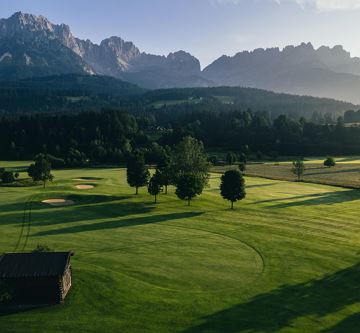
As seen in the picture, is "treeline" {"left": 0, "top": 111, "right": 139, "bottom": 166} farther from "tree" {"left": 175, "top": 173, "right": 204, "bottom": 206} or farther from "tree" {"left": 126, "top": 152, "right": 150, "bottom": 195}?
"tree" {"left": 175, "top": 173, "right": 204, "bottom": 206}

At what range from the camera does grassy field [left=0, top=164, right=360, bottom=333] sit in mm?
38188

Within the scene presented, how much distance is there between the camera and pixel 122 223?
6962cm

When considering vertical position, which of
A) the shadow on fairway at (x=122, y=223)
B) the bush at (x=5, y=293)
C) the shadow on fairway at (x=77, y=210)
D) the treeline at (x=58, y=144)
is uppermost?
the treeline at (x=58, y=144)

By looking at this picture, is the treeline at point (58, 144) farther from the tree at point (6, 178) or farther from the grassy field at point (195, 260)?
the grassy field at point (195, 260)

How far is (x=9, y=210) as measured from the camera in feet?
249

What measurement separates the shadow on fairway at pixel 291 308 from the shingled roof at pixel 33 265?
1470 cm

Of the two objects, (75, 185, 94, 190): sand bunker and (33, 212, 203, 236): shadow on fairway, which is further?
(75, 185, 94, 190): sand bunker

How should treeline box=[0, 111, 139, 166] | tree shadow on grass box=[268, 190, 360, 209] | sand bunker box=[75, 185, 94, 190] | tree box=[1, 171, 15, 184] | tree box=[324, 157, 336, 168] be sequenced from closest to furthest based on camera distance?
1. tree shadow on grass box=[268, 190, 360, 209]
2. sand bunker box=[75, 185, 94, 190]
3. tree box=[1, 171, 15, 184]
4. tree box=[324, 157, 336, 168]
5. treeline box=[0, 111, 139, 166]

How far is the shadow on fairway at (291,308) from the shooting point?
121 feet

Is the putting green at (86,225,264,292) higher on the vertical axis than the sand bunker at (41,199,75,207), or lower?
lower

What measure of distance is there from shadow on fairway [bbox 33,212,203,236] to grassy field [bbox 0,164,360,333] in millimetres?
159

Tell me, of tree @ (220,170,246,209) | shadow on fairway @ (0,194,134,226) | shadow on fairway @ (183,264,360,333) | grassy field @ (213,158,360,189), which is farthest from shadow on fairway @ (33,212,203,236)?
grassy field @ (213,158,360,189)

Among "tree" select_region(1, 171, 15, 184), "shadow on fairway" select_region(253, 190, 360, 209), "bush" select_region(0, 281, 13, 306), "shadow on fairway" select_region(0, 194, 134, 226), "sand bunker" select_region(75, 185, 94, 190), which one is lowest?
"bush" select_region(0, 281, 13, 306)

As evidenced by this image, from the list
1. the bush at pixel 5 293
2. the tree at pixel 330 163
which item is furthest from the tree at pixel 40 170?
the tree at pixel 330 163
